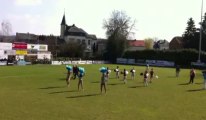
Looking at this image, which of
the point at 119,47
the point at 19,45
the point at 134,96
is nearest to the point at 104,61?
the point at 119,47

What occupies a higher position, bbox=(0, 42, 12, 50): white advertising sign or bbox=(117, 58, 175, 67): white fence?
bbox=(0, 42, 12, 50): white advertising sign

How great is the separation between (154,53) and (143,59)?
3720 millimetres

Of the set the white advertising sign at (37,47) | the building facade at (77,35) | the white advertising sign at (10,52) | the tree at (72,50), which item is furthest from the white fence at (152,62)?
the building facade at (77,35)

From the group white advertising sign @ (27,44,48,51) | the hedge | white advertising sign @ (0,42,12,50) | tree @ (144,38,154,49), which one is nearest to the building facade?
tree @ (144,38,154,49)

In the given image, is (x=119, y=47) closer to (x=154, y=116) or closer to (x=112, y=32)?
(x=112, y=32)

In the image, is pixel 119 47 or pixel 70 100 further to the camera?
pixel 119 47

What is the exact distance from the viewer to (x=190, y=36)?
4210 inches

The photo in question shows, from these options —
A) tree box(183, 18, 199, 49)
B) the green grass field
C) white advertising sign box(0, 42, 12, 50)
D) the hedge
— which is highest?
tree box(183, 18, 199, 49)

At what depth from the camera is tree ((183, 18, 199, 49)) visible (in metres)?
103

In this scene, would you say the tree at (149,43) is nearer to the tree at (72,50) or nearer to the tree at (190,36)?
the tree at (190,36)

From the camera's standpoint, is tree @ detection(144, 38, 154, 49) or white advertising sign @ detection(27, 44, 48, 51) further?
tree @ detection(144, 38, 154, 49)

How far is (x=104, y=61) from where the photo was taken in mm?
105062

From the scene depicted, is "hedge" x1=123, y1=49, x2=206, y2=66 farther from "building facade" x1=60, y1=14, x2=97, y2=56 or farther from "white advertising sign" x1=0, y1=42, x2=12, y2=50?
"building facade" x1=60, y1=14, x2=97, y2=56

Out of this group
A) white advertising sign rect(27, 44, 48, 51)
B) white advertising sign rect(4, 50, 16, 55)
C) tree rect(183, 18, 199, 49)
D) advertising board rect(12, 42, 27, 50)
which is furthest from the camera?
tree rect(183, 18, 199, 49)
